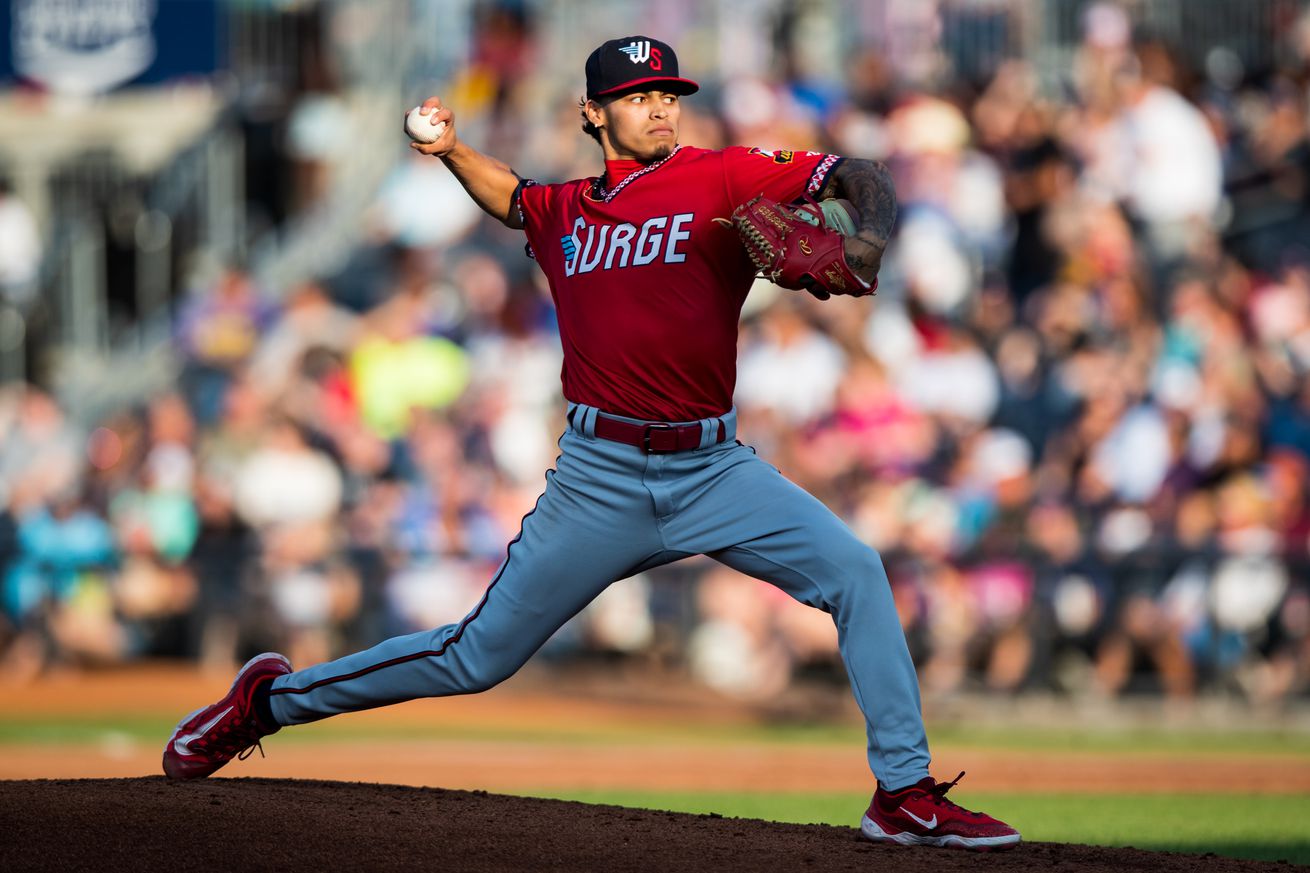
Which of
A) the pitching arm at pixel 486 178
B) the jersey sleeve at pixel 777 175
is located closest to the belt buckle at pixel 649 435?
the jersey sleeve at pixel 777 175

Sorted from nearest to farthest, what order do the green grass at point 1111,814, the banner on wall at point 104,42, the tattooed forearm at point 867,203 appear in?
the tattooed forearm at point 867,203, the green grass at point 1111,814, the banner on wall at point 104,42

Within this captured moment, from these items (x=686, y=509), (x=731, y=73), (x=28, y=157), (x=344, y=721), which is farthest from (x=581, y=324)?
(x=28, y=157)

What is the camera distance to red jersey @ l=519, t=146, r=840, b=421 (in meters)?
5.59

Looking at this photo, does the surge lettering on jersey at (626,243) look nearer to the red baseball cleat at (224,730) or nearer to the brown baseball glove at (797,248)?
the brown baseball glove at (797,248)

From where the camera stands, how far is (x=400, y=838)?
17.5 feet

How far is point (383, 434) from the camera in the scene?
15.0 meters

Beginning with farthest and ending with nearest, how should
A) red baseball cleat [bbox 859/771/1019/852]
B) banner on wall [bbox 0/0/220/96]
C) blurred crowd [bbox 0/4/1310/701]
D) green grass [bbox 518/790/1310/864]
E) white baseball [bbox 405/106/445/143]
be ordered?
1. banner on wall [bbox 0/0/220/96]
2. blurred crowd [bbox 0/4/1310/701]
3. green grass [bbox 518/790/1310/864]
4. white baseball [bbox 405/106/445/143]
5. red baseball cleat [bbox 859/771/1019/852]

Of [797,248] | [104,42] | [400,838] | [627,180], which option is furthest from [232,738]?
[104,42]

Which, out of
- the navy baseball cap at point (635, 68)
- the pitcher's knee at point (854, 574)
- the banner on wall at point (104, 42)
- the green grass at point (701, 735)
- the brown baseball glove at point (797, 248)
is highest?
the banner on wall at point (104, 42)

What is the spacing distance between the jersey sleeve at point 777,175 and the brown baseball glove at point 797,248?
158 millimetres

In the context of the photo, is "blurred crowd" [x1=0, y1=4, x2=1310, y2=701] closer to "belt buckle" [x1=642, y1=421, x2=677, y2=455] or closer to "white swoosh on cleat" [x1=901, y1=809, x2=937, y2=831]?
"white swoosh on cleat" [x1=901, y1=809, x2=937, y2=831]

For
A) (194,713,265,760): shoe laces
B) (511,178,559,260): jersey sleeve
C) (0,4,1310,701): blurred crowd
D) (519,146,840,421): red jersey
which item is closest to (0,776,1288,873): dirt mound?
(194,713,265,760): shoe laces

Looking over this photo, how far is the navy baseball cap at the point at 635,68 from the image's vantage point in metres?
5.67

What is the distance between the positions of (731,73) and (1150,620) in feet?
20.2
